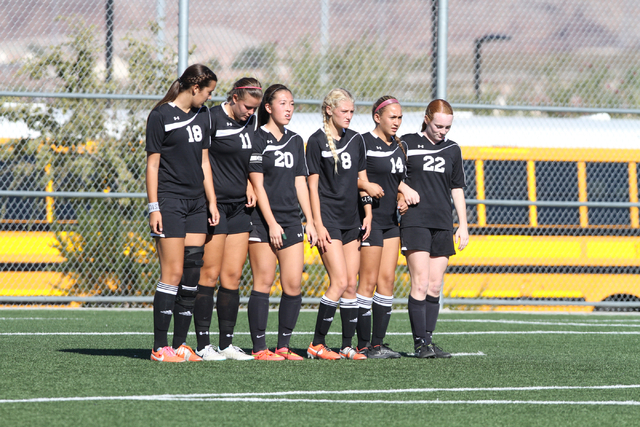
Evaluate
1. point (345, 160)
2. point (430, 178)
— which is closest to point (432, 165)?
point (430, 178)

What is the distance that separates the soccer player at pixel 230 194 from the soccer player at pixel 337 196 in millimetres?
463

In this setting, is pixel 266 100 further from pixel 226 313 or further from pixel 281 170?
pixel 226 313

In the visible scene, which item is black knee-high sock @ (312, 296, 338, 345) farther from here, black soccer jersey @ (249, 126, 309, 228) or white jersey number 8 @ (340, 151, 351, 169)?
white jersey number 8 @ (340, 151, 351, 169)

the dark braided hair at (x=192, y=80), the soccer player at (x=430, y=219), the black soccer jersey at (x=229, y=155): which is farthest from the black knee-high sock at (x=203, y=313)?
the soccer player at (x=430, y=219)

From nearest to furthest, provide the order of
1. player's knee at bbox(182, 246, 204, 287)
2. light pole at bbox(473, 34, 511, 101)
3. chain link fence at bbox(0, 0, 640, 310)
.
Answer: player's knee at bbox(182, 246, 204, 287) → chain link fence at bbox(0, 0, 640, 310) → light pole at bbox(473, 34, 511, 101)

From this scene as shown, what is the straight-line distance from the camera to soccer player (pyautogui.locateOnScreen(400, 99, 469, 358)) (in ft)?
19.5

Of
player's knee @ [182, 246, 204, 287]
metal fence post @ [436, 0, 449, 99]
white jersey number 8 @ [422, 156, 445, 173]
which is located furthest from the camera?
metal fence post @ [436, 0, 449, 99]

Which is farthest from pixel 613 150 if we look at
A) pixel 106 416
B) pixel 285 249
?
pixel 106 416

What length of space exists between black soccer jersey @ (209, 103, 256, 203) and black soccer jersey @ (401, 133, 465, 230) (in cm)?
122

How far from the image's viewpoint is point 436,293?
611 cm

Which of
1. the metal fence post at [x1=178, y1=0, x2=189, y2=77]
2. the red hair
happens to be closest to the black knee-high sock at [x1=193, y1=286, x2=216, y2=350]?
the red hair

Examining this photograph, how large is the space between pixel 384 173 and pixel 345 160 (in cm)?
36

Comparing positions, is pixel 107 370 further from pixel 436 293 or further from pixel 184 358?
pixel 436 293

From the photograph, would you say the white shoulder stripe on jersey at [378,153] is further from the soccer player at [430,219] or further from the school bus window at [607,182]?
the school bus window at [607,182]
